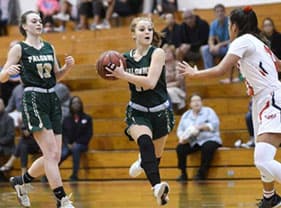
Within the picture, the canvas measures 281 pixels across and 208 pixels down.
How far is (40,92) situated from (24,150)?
5398 mm

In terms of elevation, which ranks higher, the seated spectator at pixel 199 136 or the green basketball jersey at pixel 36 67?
the green basketball jersey at pixel 36 67

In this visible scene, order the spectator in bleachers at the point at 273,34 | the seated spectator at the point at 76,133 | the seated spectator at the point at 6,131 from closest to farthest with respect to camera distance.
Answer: the seated spectator at the point at 76,133 → the spectator in bleachers at the point at 273,34 → the seated spectator at the point at 6,131

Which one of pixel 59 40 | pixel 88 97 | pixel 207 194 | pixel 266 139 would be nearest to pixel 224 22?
pixel 88 97

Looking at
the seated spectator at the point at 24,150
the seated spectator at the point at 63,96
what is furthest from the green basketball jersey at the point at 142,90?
the seated spectator at the point at 63,96

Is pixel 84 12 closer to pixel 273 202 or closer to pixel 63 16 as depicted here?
pixel 63 16

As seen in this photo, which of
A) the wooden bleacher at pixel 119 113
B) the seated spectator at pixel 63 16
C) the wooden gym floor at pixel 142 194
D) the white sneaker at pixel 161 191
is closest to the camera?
the white sneaker at pixel 161 191

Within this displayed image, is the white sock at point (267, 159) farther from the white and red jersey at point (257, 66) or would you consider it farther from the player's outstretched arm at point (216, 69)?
the player's outstretched arm at point (216, 69)

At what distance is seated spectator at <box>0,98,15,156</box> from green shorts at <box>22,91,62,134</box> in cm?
556

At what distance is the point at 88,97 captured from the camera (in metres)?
14.4

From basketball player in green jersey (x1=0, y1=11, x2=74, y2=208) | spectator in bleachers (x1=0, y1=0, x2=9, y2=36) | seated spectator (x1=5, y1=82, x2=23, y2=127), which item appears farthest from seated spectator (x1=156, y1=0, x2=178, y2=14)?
basketball player in green jersey (x1=0, y1=11, x2=74, y2=208)

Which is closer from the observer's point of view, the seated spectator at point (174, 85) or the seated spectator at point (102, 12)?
the seated spectator at point (174, 85)

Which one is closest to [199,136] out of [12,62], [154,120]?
[154,120]

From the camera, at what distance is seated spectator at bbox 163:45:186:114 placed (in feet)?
43.1

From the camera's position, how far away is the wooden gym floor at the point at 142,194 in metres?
8.12
